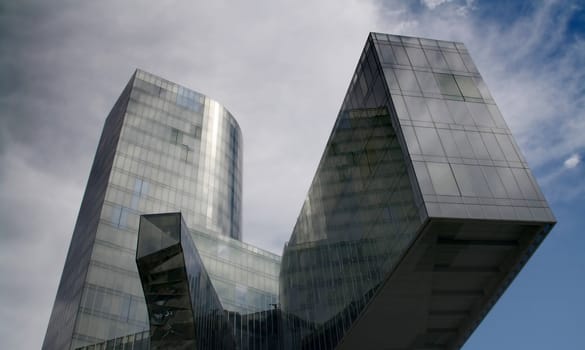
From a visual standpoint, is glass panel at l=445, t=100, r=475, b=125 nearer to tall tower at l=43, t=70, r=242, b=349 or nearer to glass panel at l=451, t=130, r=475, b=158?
glass panel at l=451, t=130, r=475, b=158

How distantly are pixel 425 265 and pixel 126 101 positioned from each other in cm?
5688

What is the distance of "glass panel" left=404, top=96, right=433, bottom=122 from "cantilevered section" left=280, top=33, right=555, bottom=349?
0.06 meters

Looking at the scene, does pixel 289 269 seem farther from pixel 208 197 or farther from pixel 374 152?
pixel 208 197

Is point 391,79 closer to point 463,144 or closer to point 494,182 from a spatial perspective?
point 463,144

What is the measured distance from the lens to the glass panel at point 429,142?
25.5m

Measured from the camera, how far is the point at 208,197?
2776 inches

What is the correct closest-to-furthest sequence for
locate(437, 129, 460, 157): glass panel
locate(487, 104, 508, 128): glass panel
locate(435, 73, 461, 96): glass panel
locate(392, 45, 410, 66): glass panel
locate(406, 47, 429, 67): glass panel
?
locate(437, 129, 460, 157): glass panel, locate(487, 104, 508, 128): glass panel, locate(435, 73, 461, 96): glass panel, locate(392, 45, 410, 66): glass panel, locate(406, 47, 429, 67): glass panel

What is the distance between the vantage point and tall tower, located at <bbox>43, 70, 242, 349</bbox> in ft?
156

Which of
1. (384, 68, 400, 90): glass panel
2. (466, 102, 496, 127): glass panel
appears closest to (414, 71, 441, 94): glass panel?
(384, 68, 400, 90): glass panel

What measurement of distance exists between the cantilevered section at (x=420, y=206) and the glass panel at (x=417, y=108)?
6cm

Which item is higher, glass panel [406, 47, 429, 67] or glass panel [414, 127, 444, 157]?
glass panel [406, 47, 429, 67]

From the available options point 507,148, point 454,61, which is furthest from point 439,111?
point 454,61

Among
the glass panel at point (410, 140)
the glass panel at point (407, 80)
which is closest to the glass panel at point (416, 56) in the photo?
the glass panel at point (407, 80)

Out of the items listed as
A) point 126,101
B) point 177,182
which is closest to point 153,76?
point 126,101
